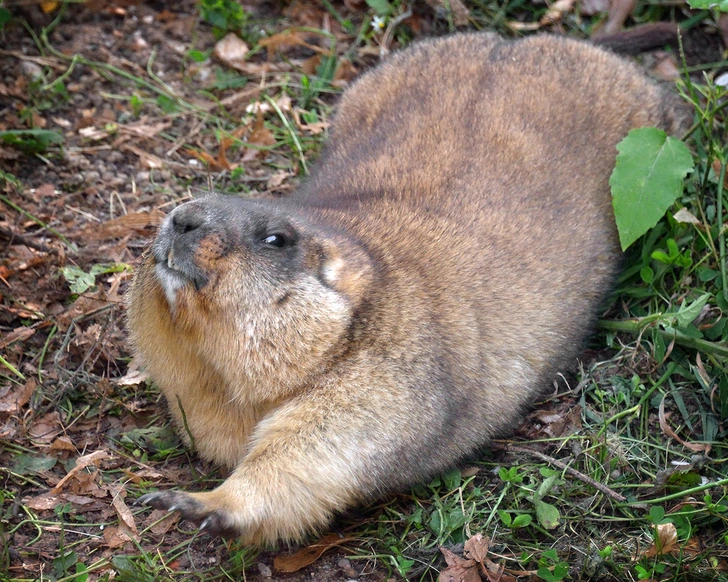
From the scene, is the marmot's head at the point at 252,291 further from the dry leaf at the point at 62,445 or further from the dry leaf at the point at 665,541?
the dry leaf at the point at 665,541

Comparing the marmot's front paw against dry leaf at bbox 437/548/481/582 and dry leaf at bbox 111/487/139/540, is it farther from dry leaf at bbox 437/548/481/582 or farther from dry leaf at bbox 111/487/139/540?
dry leaf at bbox 437/548/481/582

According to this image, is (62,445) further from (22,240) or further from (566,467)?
(566,467)

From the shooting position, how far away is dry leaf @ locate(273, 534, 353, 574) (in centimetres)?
495

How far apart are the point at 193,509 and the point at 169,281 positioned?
3.97ft

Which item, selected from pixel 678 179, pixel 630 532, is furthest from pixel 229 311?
pixel 678 179

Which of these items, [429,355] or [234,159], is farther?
[234,159]

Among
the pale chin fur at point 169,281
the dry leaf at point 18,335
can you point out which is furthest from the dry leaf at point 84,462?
the pale chin fur at point 169,281

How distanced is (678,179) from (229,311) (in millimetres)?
3151

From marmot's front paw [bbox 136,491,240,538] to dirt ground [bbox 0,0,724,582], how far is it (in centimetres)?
40

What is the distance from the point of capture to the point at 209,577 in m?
4.86

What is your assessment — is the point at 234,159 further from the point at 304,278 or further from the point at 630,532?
the point at 630,532

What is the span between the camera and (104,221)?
7.01m

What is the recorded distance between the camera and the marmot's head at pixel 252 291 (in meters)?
4.63

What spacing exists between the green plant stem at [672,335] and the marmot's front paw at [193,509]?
3056mm
